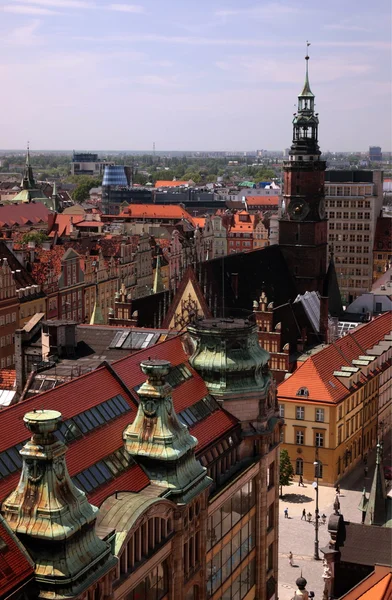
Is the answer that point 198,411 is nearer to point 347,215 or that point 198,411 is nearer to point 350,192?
point 347,215

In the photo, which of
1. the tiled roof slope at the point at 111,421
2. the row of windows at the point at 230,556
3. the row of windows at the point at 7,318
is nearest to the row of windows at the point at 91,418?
the tiled roof slope at the point at 111,421

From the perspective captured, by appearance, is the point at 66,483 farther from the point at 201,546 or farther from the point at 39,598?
the point at 201,546

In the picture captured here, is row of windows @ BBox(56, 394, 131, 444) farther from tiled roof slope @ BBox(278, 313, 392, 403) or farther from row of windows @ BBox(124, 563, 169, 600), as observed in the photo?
tiled roof slope @ BBox(278, 313, 392, 403)

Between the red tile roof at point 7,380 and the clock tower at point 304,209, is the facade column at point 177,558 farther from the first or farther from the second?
the clock tower at point 304,209

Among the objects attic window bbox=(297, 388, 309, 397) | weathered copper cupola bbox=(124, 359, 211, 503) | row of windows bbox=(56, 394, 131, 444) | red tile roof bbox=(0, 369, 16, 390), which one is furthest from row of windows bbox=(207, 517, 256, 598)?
attic window bbox=(297, 388, 309, 397)

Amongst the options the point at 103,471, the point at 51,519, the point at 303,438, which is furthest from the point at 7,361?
the point at 51,519
